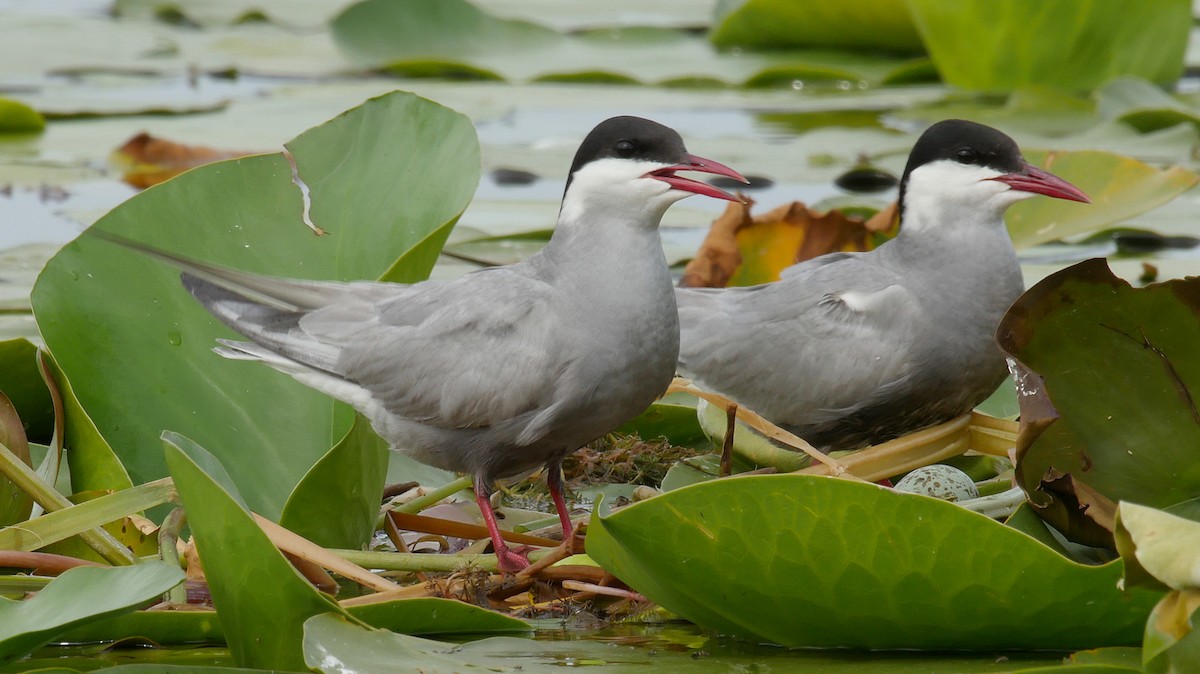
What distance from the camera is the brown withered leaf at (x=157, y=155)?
622 centimetres

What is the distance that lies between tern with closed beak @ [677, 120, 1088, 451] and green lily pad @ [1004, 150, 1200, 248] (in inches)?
35.5

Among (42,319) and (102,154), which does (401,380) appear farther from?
(102,154)

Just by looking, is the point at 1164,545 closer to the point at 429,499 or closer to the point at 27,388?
the point at 429,499

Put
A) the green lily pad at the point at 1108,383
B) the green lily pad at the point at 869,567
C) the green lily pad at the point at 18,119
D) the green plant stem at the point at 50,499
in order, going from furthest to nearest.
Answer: the green lily pad at the point at 18,119, the green plant stem at the point at 50,499, the green lily pad at the point at 1108,383, the green lily pad at the point at 869,567

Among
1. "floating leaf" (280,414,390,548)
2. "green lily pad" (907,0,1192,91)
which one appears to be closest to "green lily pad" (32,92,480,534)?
"floating leaf" (280,414,390,548)

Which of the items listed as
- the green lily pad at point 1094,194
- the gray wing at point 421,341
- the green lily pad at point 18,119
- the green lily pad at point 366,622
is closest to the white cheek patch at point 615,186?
the gray wing at point 421,341

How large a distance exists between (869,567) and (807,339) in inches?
67.6

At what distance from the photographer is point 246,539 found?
7.18 ft

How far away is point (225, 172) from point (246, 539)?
1.22 metres

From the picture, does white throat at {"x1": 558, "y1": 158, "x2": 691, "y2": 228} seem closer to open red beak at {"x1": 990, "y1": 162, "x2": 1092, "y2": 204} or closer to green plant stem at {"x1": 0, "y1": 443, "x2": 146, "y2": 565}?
open red beak at {"x1": 990, "y1": 162, "x2": 1092, "y2": 204}

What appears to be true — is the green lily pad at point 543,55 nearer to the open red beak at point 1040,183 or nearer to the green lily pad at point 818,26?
the green lily pad at point 818,26

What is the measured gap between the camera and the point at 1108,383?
2.40m

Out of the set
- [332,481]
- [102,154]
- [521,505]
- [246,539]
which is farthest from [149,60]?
[246,539]

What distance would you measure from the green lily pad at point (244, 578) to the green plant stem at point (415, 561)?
531 millimetres
